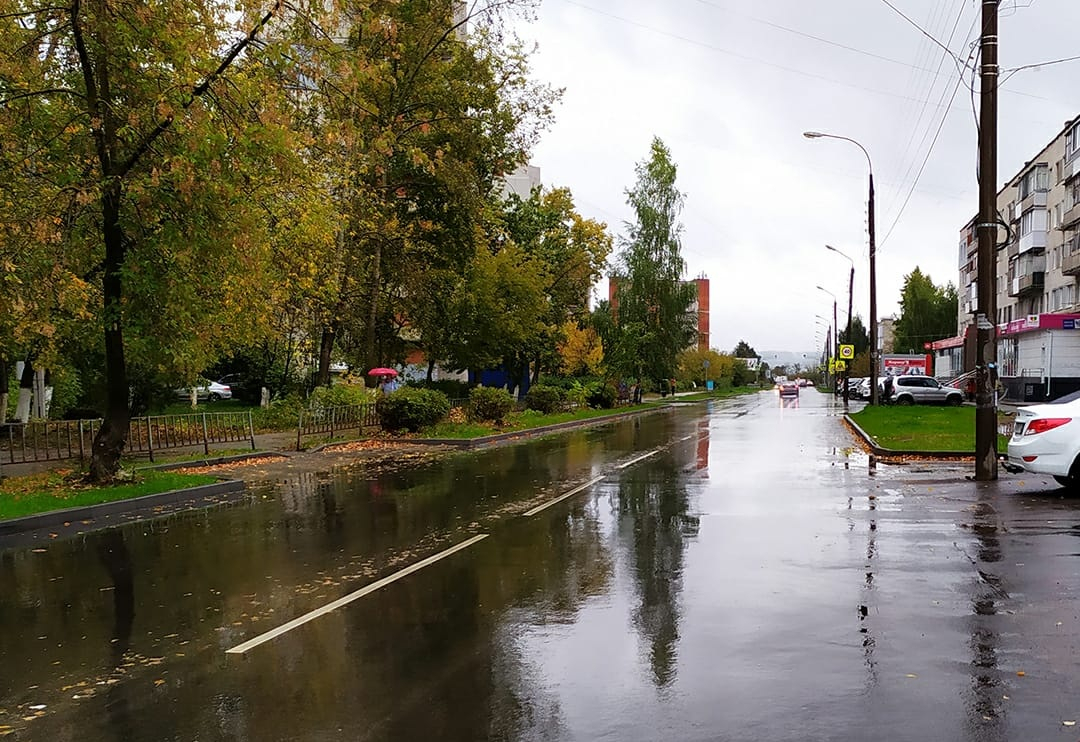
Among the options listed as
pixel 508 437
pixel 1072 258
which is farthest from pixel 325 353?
pixel 1072 258

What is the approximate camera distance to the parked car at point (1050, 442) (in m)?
11.9

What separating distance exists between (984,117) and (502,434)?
15.6 metres

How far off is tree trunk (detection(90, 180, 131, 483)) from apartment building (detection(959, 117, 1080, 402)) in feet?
143

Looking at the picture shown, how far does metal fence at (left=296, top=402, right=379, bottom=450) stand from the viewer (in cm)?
2503

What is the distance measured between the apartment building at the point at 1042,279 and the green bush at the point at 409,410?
34039mm

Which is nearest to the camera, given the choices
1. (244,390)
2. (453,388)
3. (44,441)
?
(44,441)

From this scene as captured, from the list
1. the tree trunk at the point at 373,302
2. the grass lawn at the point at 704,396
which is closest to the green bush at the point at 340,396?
the tree trunk at the point at 373,302

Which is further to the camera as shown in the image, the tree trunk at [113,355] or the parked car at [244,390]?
the parked car at [244,390]

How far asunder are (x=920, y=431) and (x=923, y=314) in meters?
94.1

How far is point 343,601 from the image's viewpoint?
23.5 feet

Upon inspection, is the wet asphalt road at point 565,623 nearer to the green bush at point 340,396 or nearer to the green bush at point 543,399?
the green bush at point 340,396

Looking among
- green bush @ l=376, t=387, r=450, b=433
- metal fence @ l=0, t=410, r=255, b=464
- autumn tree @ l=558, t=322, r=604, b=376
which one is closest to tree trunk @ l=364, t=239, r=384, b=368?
green bush @ l=376, t=387, r=450, b=433

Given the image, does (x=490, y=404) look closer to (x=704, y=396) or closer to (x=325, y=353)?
(x=325, y=353)

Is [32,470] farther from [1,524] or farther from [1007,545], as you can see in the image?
[1007,545]
